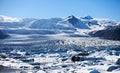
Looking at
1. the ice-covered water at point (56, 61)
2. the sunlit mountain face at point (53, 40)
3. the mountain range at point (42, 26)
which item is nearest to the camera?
the ice-covered water at point (56, 61)

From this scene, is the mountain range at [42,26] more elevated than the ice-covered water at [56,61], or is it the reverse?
the mountain range at [42,26]

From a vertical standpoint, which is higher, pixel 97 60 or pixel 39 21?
pixel 39 21

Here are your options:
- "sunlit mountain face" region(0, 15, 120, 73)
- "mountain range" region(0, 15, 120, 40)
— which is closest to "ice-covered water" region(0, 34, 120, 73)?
"sunlit mountain face" region(0, 15, 120, 73)

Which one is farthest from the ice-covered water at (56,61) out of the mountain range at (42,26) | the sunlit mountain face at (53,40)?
the mountain range at (42,26)

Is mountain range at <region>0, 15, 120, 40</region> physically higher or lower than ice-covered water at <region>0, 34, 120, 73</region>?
higher

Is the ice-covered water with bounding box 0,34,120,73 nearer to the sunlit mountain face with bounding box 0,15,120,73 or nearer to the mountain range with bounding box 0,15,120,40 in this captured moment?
the sunlit mountain face with bounding box 0,15,120,73

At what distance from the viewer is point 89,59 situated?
35.4 metres

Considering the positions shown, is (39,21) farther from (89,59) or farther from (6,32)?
(89,59)

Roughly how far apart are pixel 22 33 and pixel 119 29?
29.8 meters

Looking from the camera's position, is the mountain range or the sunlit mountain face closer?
the sunlit mountain face

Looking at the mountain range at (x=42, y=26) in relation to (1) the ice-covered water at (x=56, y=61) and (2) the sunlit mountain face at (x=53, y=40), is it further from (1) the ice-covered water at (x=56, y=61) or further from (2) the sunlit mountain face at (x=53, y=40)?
(1) the ice-covered water at (x=56, y=61)

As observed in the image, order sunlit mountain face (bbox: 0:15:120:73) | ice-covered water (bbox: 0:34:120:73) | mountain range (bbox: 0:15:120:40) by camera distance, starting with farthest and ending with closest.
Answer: mountain range (bbox: 0:15:120:40) → sunlit mountain face (bbox: 0:15:120:73) → ice-covered water (bbox: 0:34:120:73)

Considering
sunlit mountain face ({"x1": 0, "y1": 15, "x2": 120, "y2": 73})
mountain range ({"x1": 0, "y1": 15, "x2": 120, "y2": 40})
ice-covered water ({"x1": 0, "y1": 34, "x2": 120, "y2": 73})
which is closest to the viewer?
ice-covered water ({"x1": 0, "y1": 34, "x2": 120, "y2": 73})

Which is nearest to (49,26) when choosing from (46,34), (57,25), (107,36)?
(57,25)
